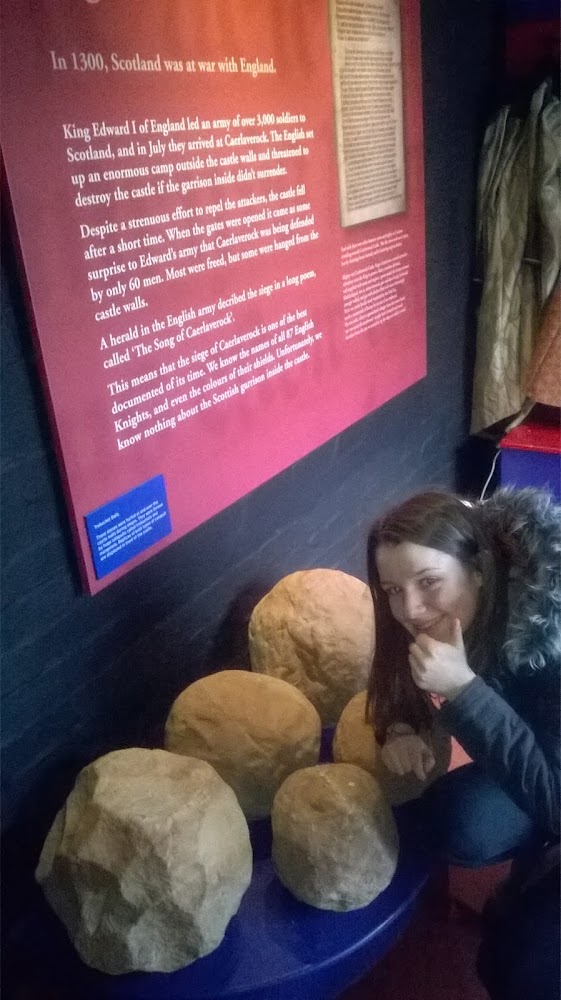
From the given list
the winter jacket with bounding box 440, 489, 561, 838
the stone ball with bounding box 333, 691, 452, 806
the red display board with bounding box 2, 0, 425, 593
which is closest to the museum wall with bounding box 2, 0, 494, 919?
the red display board with bounding box 2, 0, 425, 593

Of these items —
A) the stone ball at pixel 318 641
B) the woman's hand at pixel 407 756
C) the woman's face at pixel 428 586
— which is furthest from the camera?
the stone ball at pixel 318 641

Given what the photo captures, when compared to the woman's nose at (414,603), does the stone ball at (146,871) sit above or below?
below

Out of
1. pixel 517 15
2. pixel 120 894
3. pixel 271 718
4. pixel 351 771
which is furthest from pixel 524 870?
pixel 517 15

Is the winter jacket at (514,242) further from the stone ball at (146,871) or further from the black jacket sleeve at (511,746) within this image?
the stone ball at (146,871)

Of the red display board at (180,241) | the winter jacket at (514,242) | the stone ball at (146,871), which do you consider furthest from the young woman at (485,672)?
the winter jacket at (514,242)

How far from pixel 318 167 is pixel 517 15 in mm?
1453

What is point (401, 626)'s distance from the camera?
5.25 feet

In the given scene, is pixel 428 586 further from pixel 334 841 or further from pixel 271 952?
pixel 271 952

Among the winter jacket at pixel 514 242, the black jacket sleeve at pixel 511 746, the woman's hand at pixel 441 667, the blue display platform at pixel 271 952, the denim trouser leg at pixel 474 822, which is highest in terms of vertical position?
the winter jacket at pixel 514 242

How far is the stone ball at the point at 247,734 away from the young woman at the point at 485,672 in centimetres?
16

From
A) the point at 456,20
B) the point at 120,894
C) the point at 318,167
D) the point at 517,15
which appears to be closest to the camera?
the point at 120,894

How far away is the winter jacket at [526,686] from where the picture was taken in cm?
133

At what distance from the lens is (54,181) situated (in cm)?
132

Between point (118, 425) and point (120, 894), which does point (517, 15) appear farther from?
point (120, 894)
